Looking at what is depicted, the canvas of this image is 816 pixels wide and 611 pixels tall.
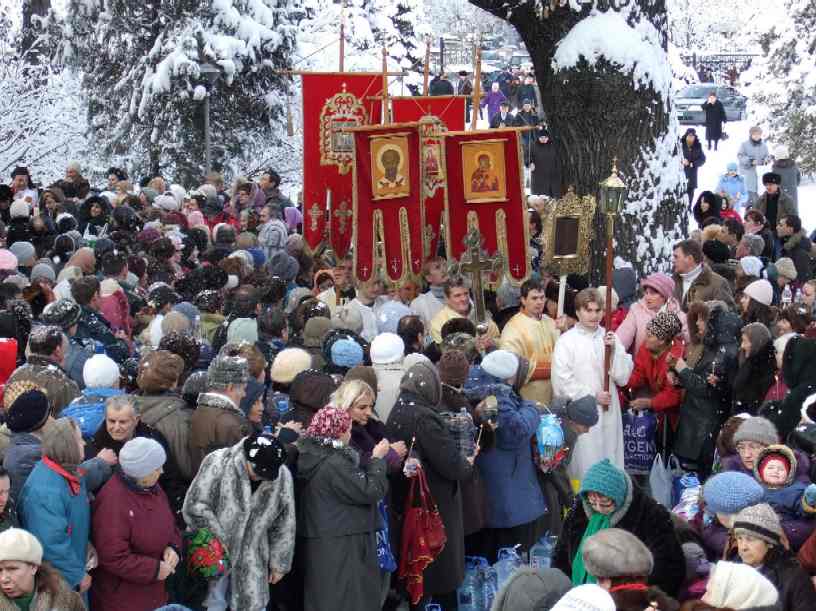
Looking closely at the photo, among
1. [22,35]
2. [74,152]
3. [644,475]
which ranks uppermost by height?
[22,35]

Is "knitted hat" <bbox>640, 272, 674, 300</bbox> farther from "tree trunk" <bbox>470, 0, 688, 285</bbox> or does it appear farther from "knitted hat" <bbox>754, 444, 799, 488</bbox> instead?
"knitted hat" <bbox>754, 444, 799, 488</bbox>

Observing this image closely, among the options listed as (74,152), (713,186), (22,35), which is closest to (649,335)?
(713,186)

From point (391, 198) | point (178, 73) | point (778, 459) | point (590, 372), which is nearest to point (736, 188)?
point (178, 73)

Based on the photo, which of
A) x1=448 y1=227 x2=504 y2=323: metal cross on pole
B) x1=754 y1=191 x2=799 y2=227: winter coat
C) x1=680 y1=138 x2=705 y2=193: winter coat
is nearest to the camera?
x1=448 y1=227 x2=504 y2=323: metal cross on pole

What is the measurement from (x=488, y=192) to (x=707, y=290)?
2149mm

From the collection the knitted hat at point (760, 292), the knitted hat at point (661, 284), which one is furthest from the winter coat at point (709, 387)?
the knitted hat at point (661, 284)

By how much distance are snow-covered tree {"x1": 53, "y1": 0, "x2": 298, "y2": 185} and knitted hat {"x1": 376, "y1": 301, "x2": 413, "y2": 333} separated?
526 inches

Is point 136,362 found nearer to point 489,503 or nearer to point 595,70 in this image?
point 489,503

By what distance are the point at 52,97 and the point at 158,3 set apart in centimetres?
242

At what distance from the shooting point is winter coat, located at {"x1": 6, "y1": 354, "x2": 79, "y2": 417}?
7.23 m

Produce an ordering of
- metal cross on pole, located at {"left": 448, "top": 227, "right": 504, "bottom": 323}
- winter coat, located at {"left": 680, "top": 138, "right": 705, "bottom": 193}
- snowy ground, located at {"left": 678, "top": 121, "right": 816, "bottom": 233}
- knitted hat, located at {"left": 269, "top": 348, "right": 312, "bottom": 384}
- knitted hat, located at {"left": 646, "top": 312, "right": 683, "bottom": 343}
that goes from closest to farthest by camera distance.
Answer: knitted hat, located at {"left": 269, "top": 348, "right": 312, "bottom": 384} < knitted hat, located at {"left": 646, "top": 312, "right": 683, "bottom": 343} < metal cross on pole, located at {"left": 448, "top": 227, "right": 504, "bottom": 323} < snowy ground, located at {"left": 678, "top": 121, "right": 816, "bottom": 233} < winter coat, located at {"left": 680, "top": 138, "right": 705, "bottom": 193}

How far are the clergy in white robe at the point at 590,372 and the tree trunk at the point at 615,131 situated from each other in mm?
4149

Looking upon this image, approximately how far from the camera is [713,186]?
965 inches

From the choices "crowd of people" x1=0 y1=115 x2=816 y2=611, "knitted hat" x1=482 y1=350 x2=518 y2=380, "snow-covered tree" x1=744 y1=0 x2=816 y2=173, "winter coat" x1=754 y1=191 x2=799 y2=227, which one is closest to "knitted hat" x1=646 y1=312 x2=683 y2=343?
"crowd of people" x1=0 y1=115 x2=816 y2=611
